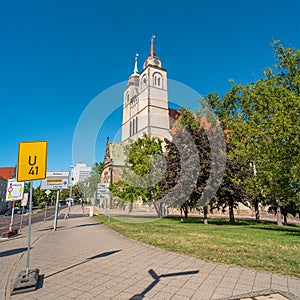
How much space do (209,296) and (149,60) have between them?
7071 centimetres

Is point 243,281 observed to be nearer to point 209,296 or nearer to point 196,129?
point 209,296

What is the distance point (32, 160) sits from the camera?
4953mm

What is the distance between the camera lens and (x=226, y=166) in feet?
56.4

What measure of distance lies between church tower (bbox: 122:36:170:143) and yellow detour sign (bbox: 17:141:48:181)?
5234cm

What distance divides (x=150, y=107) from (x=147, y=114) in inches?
79.8

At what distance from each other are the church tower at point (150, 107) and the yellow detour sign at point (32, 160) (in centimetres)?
5234

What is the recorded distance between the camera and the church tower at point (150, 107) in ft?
197

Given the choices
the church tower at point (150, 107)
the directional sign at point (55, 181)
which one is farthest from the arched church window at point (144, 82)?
the directional sign at point (55, 181)

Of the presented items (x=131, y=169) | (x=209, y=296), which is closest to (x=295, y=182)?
(x=209, y=296)

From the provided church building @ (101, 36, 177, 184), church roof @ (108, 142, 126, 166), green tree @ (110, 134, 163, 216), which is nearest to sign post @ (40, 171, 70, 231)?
green tree @ (110, 134, 163, 216)

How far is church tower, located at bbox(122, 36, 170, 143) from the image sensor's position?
60.0m

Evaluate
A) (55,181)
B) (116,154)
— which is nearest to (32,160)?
(55,181)

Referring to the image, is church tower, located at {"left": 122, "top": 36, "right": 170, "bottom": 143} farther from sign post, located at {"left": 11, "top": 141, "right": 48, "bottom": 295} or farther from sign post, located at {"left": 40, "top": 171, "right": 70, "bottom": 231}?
sign post, located at {"left": 11, "top": 141, "right": 48, "bottom": 295}

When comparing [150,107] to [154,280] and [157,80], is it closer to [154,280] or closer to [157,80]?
[157,80]
